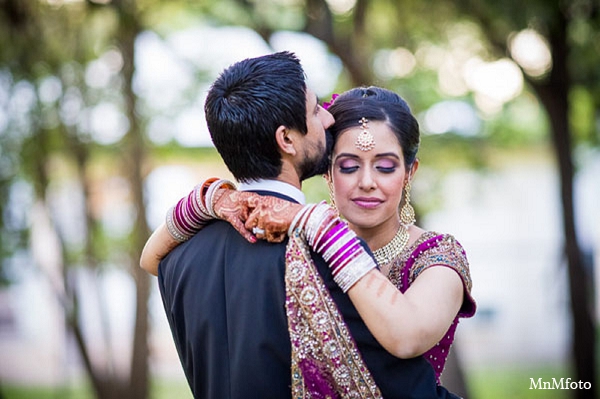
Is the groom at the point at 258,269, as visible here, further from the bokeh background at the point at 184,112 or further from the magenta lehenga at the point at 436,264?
the bokeh background at the point at 184,112

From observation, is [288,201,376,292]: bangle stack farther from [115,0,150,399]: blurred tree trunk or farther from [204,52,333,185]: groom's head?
[115,0,150,399]: blurred tree trunk

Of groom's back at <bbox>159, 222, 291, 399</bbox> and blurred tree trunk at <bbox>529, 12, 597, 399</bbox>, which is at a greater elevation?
blurred tree trunk at <bbox>529, 12, 597, 399</bbox>

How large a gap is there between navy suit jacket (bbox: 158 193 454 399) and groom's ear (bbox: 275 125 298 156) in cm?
28

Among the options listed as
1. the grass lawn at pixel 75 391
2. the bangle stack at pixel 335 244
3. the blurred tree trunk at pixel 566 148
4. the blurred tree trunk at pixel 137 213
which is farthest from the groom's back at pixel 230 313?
the grass lawn at pixel 75 391

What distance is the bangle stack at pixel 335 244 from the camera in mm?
2225

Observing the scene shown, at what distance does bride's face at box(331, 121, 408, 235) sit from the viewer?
110 inches

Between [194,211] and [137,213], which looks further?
[137,213]

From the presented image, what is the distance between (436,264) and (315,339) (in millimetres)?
505

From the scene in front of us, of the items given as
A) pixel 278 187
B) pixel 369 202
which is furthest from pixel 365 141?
pixel 278 187

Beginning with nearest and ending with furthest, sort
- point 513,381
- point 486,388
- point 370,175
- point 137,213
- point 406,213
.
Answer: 1. point 370,175
2. point 406,213
3. point 137,213
4. point 486,388
5. point 513,381

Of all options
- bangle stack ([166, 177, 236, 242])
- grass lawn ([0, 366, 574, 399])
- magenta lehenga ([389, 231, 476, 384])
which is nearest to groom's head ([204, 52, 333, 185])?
bangle stack ([166, 177, 236, 242])

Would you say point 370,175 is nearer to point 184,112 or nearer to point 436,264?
point 436,264

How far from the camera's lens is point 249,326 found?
2346 millimetres

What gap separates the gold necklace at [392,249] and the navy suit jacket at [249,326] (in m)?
0.56
